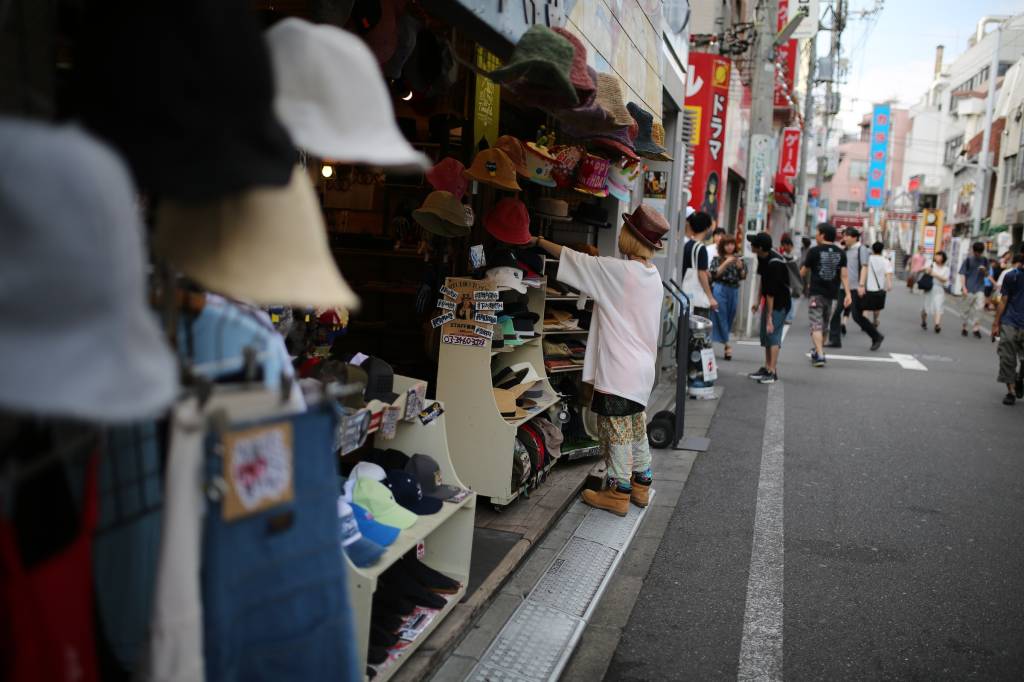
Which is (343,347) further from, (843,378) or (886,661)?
(843,378)

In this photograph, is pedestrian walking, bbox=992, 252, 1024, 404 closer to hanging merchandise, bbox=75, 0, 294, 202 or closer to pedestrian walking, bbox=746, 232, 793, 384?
pedestrian walking, bbox=746, 232, 793, 384

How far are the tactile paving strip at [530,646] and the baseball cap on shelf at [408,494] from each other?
2.36 ft

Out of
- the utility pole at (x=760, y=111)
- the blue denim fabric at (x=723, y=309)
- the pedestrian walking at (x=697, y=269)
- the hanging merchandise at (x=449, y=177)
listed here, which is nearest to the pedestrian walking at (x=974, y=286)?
the utility pole at (x=760, y=111)

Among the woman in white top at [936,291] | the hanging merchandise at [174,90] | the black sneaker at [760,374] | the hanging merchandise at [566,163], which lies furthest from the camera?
the woman in white top at [936,291]

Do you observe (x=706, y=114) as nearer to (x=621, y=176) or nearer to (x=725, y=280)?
(x=725, y=280)

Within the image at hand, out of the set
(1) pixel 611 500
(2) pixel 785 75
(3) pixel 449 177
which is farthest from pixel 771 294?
(2) pixel 785 75

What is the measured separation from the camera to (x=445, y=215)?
16.3ft

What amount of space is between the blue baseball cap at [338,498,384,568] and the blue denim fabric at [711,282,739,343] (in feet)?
31.8

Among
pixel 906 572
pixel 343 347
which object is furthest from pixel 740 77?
pixel 906 572

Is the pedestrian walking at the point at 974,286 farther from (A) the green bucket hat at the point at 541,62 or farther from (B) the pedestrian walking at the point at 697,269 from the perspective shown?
(A) the green bucket hat at the point at 541,62

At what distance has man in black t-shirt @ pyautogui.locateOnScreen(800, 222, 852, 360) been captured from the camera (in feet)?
41.7

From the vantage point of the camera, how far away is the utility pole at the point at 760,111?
20.2 m

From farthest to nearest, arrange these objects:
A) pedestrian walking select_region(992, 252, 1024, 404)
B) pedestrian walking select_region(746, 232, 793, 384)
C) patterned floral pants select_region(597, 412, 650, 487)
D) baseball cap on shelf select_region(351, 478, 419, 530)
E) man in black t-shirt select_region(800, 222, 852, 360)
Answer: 1. man in black t-shirt select_region(800, 222, 852, 360)
2. pedestrian walking select_region(746, 232, 793, 384)
3. pedestrian walking select_region(992, 252, 1024, 404)
4. patterned floral pants select_region(597, 412, 650, 487)
5. baseball cap on shelf select_region(351, 478, 419, 530)

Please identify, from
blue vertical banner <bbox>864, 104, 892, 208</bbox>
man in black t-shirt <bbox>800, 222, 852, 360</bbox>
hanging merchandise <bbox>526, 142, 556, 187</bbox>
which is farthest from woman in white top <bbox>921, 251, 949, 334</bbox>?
blue vertical banner <bbox>864, 104, 892, 208</bbox>
